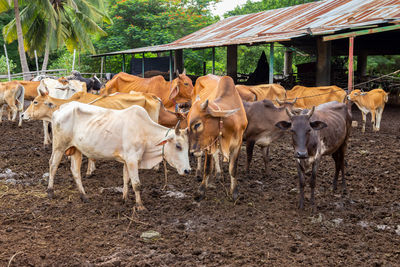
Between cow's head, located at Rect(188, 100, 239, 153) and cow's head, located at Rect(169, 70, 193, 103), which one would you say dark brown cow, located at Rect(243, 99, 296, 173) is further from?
cow's head, located at Rect(169, 70, 193, 103)

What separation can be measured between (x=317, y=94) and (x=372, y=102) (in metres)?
1.61

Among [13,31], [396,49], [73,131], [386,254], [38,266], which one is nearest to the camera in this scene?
[38,266]

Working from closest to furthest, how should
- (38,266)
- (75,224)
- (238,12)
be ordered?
(38,266)
(75,224)
(238,12)

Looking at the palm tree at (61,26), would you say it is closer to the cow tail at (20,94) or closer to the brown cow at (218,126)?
the cow tail at (20,94)

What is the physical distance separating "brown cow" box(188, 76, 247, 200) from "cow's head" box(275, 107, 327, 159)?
786mm

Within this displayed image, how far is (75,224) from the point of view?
4.99m

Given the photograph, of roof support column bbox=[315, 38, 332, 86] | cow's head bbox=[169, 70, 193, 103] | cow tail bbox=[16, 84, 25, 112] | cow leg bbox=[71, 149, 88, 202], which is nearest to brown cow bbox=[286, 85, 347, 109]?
roof support column bbox=[315, 38, 332, 86]

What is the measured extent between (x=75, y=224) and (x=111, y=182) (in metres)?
1.84

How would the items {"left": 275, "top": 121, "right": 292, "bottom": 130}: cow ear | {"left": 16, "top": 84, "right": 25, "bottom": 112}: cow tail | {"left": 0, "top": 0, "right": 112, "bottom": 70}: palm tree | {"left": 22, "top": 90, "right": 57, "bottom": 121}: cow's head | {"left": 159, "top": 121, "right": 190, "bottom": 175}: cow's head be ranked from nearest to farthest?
{"left": 159, "top": 121, "right": 190, "bottom": 175}: cow's head → {"left": 275, "top": 121, "right": 292, "bottom": 130}: cow ear → {"left": 22, "top": 90, "right": 57, "bottom": 121}: cow's head → {"left": 16, "top": 84, "right": 25, "bottom": 112}: cow tail → {"left": 0, "top": 0, "right": 112, "bottom": 70}: palm tree

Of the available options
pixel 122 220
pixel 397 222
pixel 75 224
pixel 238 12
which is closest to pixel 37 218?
pixel 75 224

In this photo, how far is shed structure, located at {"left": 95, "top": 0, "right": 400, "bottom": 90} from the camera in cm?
1178

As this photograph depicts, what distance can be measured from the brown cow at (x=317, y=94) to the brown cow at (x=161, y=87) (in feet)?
13.2

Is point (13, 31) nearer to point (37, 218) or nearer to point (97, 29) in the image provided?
point (97, 29)

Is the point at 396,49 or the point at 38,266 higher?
the point at 396,49
